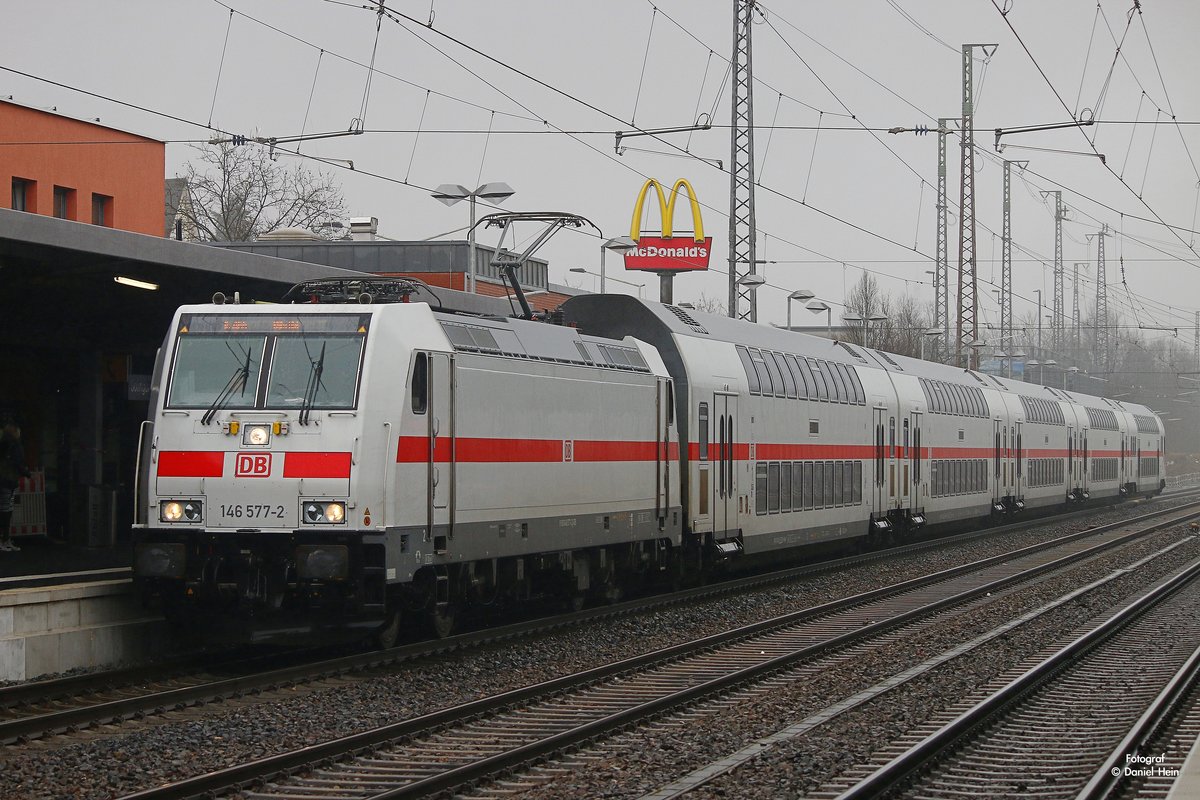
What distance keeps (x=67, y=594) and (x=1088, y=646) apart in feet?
35.1

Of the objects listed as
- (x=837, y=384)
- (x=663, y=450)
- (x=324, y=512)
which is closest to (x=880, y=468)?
(x=837, y=384)

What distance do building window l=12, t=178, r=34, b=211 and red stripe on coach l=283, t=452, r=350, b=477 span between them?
19.6m

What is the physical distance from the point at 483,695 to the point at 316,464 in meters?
2.60

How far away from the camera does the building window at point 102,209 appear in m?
32.2

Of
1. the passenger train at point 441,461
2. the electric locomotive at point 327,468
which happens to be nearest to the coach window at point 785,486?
the passenger train at point 441,461

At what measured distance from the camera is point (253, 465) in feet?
43.5

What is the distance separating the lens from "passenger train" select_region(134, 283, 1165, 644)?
13117 millimetres

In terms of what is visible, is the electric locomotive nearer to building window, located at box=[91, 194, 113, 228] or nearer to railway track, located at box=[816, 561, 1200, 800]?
railway track, located at box=[816, 561, 1200, 800]

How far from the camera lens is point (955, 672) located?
14.0 meters

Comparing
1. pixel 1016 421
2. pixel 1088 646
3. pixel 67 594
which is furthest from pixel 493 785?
pixel 1016 421

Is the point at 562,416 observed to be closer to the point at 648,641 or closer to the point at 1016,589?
the point at 648,641

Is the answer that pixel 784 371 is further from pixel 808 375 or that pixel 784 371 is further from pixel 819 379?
pixel 819 379

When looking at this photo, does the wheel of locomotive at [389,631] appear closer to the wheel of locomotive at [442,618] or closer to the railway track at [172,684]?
the railway track at [172,684]

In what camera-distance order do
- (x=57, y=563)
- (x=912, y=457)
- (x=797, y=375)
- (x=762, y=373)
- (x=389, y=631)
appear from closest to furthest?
(x=389, y=631), (x=57, y=563), (x=762, y=373), (x=797, y=375), (x=912, y=457)
